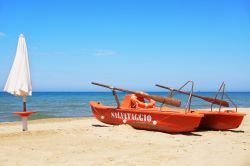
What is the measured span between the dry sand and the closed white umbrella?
122 centimetres

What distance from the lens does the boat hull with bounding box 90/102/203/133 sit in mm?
10336

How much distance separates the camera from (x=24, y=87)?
10203 mm

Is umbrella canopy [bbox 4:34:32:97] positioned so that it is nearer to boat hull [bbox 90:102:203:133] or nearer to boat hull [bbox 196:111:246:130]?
boat hull [bbox 90:102:203:133]

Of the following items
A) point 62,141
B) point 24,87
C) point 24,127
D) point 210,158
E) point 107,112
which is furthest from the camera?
point 107,112

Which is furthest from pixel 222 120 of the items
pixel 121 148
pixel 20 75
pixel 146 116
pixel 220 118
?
pixel 20 75

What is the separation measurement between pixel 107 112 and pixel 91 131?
1.93m

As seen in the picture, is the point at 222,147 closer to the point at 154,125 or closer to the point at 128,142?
the point at 128,142

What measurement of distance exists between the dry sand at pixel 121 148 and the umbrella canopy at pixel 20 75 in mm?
1225

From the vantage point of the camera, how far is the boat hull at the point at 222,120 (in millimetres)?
11312

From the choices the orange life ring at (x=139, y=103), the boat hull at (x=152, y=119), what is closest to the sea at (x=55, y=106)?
the boat hull at (x=152, y=119)

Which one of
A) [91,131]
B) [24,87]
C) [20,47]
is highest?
[20,47]

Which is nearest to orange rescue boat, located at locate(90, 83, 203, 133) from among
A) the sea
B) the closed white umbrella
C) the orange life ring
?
the orange life ring

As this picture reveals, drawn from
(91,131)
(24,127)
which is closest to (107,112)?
(91,131)

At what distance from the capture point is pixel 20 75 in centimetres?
1026
